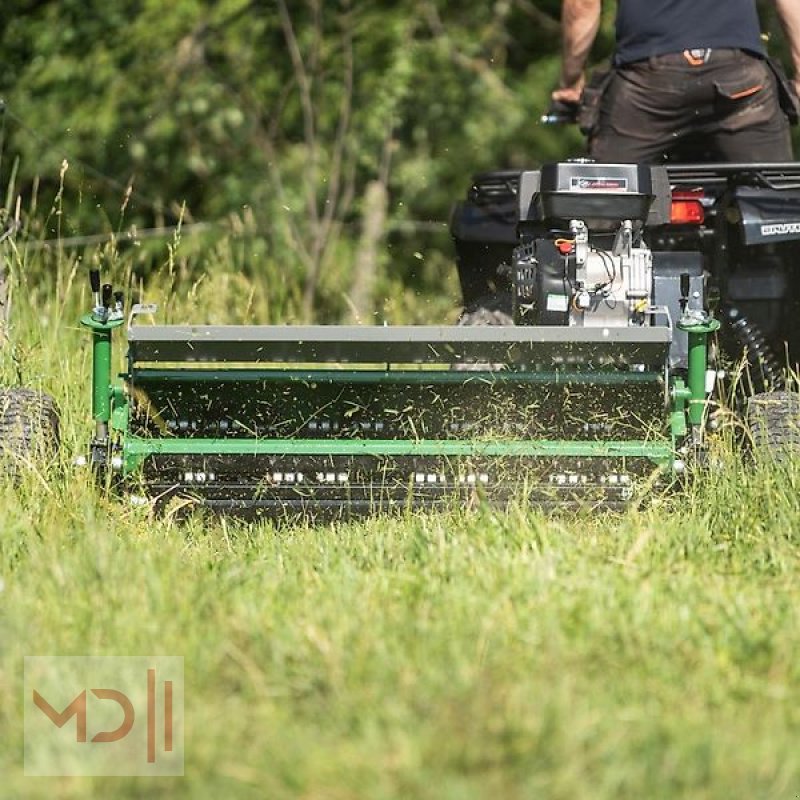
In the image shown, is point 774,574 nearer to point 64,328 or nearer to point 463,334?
point 463,334

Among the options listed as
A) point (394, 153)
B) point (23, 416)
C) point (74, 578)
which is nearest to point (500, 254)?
point (23, 416)

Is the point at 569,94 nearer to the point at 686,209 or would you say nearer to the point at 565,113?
the point at 565,113

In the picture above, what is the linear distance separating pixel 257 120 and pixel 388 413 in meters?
5.80

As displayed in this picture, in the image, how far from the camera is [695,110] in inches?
215

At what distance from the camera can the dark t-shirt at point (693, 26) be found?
542 centimetres

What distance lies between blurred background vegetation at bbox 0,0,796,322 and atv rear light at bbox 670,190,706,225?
4.16 metres

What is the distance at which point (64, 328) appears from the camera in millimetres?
6332

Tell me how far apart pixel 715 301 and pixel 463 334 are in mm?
1217

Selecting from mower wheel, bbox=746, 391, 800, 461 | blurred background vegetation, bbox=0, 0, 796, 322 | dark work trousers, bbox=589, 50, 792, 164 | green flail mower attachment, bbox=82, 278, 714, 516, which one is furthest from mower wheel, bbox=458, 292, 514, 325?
blurred background vegetation, bbox=0, 0, 796, 322

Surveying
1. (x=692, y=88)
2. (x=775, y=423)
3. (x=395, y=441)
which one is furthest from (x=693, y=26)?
(x=395, y=441)

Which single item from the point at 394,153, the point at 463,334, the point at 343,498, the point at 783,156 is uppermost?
the point at 394,153

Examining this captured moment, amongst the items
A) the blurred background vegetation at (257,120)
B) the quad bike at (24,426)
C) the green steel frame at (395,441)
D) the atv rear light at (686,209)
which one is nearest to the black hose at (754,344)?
the atv rear light at (686,209)

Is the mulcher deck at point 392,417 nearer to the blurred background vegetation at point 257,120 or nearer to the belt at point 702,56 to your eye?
the belt at point 702,56

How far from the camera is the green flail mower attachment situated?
4.46 meters
